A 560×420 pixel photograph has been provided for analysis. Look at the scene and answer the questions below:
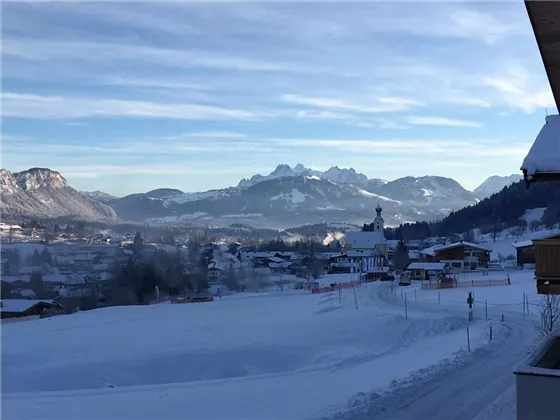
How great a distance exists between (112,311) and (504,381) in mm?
34026

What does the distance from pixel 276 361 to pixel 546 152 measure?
55.3 ft

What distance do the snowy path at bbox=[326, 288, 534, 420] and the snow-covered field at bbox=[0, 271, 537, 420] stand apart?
4cm

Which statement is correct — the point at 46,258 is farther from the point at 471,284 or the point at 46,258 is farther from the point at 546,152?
the point at 546,152

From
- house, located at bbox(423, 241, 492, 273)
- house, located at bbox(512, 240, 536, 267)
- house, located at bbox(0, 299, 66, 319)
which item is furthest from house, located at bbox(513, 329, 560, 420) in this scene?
house, located at bbox(423, 241, 492, 273)

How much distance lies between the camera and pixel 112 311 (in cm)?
4406

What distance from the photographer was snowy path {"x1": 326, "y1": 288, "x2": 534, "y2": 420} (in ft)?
37.7

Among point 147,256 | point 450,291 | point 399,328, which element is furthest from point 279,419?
point 147,256

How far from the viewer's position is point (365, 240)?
392ft

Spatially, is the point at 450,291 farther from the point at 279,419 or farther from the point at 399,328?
the point at 279,419

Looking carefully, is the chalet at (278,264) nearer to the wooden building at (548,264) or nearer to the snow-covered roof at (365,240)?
the snow-covered roof at (365,240)

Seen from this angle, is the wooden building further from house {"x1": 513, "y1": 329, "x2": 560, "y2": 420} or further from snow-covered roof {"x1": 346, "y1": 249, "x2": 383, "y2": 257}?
snow-covered roof {"x1": 346, "y1": 249, "x2": 383, "y2": 257}

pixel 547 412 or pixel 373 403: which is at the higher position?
pixel 547 412

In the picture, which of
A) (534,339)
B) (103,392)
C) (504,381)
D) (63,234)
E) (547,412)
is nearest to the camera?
(547,412)

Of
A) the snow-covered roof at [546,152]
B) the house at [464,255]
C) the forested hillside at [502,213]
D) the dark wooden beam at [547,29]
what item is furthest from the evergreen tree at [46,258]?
the dark wooden beam at [547,29]
